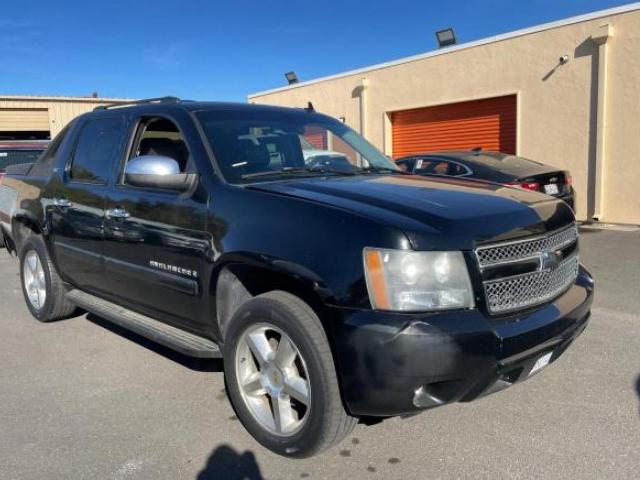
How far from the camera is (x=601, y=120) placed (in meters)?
11.1

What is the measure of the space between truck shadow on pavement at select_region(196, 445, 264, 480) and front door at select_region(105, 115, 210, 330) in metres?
0.80

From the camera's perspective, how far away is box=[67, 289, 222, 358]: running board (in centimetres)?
332

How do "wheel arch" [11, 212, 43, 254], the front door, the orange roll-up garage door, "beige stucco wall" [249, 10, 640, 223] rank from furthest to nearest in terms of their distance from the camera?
the orange roll-up garage door, "beige stucco wall" [249, 10, 640, 223], "wheel arch" [11, 212, 43, 254], the front door

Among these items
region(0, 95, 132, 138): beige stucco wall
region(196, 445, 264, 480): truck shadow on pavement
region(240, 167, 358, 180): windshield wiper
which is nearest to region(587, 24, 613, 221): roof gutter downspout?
region(240, 167, 358, 180): windshield wiper

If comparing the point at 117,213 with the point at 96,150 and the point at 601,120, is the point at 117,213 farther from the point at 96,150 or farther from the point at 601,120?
the point at 601,120

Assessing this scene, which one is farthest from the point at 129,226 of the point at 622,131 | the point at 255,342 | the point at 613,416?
the point at 622,131

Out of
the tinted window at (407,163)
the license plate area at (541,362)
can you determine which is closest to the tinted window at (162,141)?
the license plate area at (541,362)

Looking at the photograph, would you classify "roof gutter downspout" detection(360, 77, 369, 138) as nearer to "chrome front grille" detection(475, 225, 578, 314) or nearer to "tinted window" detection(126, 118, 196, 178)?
"tinted window" detection(126, 118, 196, 178)

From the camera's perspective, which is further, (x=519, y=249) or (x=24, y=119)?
(x=24, y=119)

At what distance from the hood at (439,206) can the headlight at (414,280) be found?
0.07m

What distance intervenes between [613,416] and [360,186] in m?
1.96

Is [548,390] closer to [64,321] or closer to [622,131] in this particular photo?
[64,321]

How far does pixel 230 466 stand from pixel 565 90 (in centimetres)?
1118

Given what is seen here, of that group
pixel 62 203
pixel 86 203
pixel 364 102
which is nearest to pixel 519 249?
pixel 86 203
